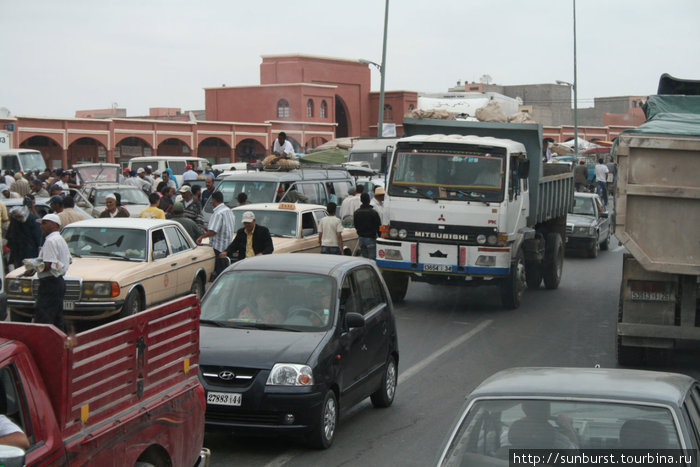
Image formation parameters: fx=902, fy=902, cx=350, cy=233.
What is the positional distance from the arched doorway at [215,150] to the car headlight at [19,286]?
46475 millimetres

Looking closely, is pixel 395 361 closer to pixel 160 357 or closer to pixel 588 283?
pixel 160 357

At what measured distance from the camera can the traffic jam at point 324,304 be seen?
4.56 metres

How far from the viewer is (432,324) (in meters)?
14.4

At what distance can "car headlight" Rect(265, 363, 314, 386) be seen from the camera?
745cm

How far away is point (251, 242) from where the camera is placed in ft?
44.4

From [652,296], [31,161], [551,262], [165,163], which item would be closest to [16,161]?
[31,161]

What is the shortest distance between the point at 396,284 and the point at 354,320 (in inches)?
321

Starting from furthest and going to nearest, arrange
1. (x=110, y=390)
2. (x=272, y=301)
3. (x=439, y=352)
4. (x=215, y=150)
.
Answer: (x=215, y=150) → (x=439, y=352) → (x=272, y=301) → (x=110, y=390)

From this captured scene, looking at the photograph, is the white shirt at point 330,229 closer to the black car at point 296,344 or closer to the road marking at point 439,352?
the road marking at point 439,352

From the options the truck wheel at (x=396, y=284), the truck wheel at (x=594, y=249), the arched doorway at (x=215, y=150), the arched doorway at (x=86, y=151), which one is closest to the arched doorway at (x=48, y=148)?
the arched doorway at (x=86, y=151)

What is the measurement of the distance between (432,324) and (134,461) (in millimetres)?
9463

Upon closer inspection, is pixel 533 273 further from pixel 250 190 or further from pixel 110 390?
pixel 110 390

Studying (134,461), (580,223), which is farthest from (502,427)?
(580,223)

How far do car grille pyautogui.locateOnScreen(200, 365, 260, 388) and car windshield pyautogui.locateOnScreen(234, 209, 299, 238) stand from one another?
9177mm
